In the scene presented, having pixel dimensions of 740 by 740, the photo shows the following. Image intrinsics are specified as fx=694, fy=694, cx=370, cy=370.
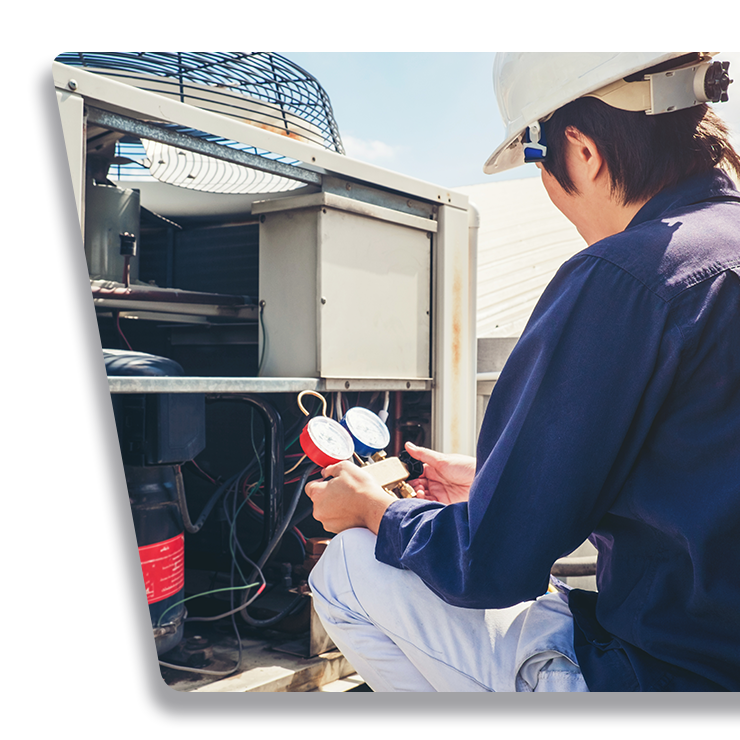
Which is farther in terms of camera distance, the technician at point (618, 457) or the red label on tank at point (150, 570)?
the red label on tank at point (150, 570)

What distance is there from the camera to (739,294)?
906 millimetres

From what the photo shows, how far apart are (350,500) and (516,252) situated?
23.6ft

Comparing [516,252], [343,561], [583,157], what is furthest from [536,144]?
[516,252]

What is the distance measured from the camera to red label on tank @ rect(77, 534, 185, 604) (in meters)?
1.64

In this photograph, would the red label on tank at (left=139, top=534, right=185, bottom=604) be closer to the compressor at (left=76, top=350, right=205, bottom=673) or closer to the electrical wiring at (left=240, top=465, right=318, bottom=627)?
the compressor at (left=76, top=350, right=205, bottom=673)

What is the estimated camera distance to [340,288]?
6.42 feet

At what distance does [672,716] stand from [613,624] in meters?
0.13

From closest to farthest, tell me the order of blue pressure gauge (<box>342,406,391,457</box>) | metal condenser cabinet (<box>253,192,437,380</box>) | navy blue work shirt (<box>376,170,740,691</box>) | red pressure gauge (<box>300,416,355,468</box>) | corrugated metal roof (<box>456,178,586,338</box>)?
navy blue work shirt (<box>376,170,740,691</box>)
red pressure gauge (<box>300,416,355,468</box>)
blue pressure gauge (<box>342,406,391,457</box>)
metal condenser cabinet (<box>253,192,437,380</box>)
corrugated metal roof (<box>456,178,586,338</box>)

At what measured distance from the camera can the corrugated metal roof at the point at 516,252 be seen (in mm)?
5926

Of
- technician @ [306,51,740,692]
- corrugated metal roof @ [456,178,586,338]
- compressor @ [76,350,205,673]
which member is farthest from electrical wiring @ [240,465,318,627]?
corrugated metal roof @ [456,178,586,338]

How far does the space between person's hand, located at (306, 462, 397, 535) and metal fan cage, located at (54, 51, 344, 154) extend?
1.05 metres

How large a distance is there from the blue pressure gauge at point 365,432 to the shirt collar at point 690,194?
0.78m

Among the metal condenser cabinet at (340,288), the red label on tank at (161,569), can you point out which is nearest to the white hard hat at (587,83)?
the metal condenser cabinet at (340,288)

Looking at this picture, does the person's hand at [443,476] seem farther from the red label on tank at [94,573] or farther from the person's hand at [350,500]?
the red label on tank at [94,573]
